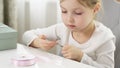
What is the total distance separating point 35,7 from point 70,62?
2.53 feet

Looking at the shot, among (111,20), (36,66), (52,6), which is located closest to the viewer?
(36,66)

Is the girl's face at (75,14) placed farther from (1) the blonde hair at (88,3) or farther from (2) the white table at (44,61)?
(2) the white table at (44,61)

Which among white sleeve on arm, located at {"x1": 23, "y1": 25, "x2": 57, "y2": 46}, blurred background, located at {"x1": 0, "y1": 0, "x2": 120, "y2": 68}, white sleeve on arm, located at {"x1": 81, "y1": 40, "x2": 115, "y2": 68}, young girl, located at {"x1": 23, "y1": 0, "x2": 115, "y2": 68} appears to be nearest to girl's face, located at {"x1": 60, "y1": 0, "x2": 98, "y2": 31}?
young girl, located at {"x1": 23, "y1": 0, "x2": 115, "y2": 68}

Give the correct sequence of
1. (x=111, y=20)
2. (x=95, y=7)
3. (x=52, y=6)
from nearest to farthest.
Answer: (x=95, y=7), (x=111, y=20), (x=52, y=6)

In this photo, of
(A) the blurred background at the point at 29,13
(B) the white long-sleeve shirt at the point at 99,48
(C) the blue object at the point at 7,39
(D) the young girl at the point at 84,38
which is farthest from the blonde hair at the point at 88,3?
(A) the blurred background at the point at 29,13

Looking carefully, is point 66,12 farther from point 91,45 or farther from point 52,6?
point 52,6

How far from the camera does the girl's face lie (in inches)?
32.8

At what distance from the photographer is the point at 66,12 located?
33.7 inches

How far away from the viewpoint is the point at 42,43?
95cm

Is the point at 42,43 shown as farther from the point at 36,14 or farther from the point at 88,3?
the point at 36,14

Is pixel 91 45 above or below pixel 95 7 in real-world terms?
below

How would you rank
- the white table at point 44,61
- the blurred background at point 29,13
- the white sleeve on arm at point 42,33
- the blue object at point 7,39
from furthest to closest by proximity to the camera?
the blurred background at point 29,13
the white sleeve on arm at point 42,33
the blue object at point 7,39
the white table at point 44,61

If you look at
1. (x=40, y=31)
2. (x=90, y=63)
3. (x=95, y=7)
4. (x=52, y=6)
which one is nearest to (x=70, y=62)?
(x=90, y=63)

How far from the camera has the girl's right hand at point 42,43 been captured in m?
0.94
